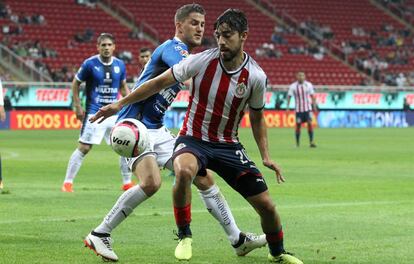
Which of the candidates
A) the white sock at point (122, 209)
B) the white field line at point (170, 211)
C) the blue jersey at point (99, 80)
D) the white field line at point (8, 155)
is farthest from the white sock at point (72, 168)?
the white field line at point (8, 155)

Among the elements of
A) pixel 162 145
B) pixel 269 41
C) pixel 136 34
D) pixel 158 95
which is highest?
pixel 158 95

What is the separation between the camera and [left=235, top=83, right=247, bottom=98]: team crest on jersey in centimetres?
849

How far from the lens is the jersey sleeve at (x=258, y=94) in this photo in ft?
28.0

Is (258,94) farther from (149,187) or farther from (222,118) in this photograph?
(149,187)

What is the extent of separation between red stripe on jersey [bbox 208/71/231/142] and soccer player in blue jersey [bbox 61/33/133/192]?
24.1 feet

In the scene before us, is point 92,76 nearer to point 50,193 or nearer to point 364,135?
point 50,193

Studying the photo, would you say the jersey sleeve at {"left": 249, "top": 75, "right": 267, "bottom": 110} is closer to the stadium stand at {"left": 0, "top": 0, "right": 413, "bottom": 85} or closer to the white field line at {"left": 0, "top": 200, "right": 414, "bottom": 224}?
the white field line at {"left": 0, "top": 200, "right": 414, "bottom": 224}

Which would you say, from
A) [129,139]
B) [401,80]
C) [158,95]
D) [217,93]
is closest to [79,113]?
[158,95]

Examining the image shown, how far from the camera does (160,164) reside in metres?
9.65

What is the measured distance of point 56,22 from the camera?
1970 inches

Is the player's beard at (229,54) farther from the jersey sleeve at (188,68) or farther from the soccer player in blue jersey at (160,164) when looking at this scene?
the soccer player in blue jersey at (160,164)

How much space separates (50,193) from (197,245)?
6073 millimetres

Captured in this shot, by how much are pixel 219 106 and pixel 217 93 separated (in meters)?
0.13

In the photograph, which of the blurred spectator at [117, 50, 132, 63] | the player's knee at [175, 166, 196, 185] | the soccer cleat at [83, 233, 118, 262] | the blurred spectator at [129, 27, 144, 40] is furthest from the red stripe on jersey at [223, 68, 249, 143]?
the blurred spectator at [129, 27, 144, 40]
